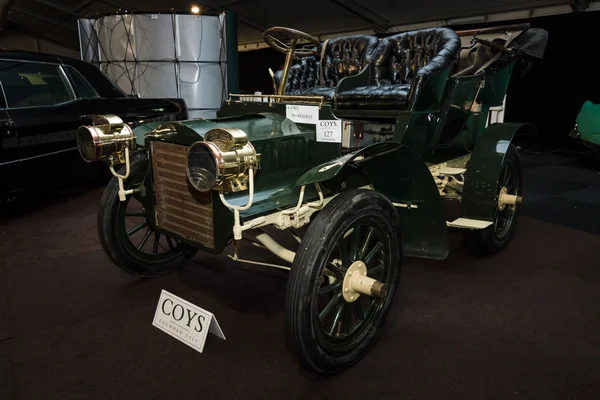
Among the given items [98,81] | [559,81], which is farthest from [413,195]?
[559,81]

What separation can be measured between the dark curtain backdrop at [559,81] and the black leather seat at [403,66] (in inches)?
172

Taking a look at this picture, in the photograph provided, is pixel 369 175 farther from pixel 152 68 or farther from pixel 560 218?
pixel 152 68

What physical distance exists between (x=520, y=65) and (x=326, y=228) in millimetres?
2738

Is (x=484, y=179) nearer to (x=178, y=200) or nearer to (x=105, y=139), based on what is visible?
(x=178, y=200)

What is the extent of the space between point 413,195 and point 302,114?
740 millimetres

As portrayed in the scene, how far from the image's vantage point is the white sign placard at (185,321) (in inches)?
76.7

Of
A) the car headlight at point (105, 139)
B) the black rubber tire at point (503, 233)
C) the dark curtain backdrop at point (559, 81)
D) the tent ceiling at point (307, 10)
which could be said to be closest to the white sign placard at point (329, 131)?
the car headlight at point (105, 139)

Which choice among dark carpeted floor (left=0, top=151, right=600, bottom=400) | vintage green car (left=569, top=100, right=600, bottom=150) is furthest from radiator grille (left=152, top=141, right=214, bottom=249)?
vintage green car (left=569, top=100, right=600, bottom=150)

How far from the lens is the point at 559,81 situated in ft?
24.8

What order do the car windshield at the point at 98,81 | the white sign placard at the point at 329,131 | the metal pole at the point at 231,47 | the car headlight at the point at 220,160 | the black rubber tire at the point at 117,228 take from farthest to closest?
the metal pole at the point at 231,47
the car windshield at the point at 98,81
the black rubber tire at the point at 117,228
the white sign placard at the point at 329,131
the car headlight at the point at 220,160

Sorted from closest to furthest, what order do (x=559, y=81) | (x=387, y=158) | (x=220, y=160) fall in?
(x=220, y=160) → (x=387, y=158) → (x=559, y=81)

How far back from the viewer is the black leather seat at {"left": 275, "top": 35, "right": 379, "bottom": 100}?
368cm

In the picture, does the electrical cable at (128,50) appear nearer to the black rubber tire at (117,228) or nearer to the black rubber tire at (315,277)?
the black rubber tire at (117,228)

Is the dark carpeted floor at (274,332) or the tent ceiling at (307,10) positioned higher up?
the tent ceiling at (307,10)
